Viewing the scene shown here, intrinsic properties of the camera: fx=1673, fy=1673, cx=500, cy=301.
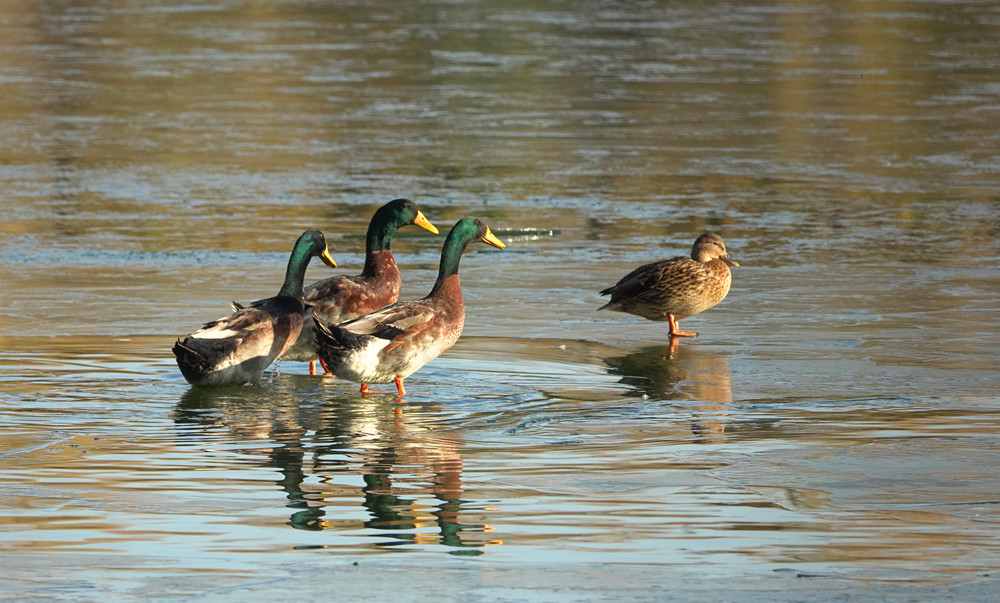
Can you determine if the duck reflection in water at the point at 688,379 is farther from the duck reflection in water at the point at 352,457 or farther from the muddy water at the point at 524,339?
the duck reflection in water at the point at 352,457

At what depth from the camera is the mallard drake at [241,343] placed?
339 inches

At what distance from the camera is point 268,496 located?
6.39m

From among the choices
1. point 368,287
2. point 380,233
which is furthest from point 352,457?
point 380,233

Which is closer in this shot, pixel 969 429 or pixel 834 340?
pixel 969 429

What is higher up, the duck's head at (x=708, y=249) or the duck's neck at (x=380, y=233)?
the duck's neck at (x=380, y=233)

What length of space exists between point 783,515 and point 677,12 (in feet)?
119

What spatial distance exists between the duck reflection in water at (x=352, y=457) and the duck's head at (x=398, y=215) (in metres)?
1.61

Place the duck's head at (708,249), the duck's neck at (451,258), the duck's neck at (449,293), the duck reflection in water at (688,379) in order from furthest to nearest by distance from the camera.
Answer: the duck's head at (708,249) → the duck's neck at (451,258) → the duck's neck at (449,293) → the duck reflection in water at (688,379)

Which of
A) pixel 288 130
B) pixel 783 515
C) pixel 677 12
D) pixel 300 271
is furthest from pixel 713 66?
pixel 783 515

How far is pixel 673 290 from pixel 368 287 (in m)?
1.89

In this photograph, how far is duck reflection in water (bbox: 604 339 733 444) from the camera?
25.9 ft

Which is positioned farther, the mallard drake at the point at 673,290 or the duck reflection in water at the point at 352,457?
the mallard drake at the point at 673,290

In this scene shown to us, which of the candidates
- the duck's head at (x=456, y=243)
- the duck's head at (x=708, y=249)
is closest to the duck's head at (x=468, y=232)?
the duck's head at (x=456, y=243)

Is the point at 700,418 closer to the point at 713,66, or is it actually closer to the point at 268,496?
the point at 268,496
